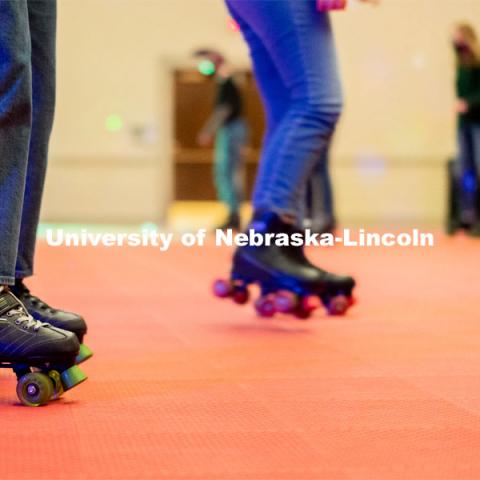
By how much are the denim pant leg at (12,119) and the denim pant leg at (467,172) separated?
21.6 feet

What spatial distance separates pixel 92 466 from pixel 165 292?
2.54 metres

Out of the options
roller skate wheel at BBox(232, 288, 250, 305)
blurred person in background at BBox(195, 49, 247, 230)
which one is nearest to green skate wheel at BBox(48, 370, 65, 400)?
roller skate wheel at BBox(232, 288, 250, 305)

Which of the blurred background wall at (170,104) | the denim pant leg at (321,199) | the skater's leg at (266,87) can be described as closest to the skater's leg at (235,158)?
the denim pant leg at (321,199)

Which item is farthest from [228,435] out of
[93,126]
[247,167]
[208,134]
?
[247,167]

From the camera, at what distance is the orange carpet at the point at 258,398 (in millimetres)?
1301

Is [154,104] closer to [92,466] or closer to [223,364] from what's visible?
[223,364]

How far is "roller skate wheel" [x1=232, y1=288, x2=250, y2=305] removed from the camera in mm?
2898

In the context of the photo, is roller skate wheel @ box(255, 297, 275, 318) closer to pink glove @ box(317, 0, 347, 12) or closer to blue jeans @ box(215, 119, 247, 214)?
pink glove @ box(317, 0, 347, 12)

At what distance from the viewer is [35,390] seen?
1659 mm

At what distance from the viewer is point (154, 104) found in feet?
39.0

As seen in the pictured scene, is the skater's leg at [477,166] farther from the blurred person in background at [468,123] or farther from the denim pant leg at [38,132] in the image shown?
the denim pant leg at [38,132]

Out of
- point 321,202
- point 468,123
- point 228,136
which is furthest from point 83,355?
point 228,136

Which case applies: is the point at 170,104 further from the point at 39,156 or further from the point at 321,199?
the point at 39,156

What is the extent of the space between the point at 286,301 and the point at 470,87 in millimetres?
5274
